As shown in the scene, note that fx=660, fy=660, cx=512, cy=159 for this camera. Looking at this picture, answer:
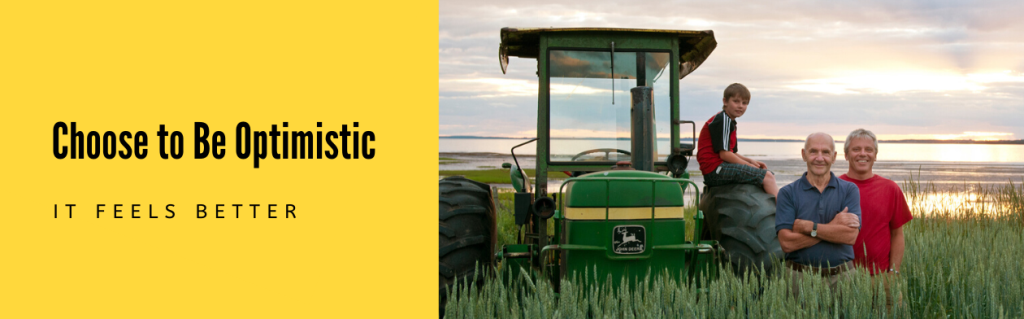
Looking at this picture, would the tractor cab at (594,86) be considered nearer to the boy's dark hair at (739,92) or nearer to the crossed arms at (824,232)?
the boy's dark hair at (739,92)

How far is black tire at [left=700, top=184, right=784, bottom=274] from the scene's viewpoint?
394 cm

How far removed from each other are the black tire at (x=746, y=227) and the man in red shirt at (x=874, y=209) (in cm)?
64

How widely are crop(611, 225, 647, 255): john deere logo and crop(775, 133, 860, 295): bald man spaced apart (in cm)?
72

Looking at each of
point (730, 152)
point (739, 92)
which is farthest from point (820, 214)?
point (739, 92)

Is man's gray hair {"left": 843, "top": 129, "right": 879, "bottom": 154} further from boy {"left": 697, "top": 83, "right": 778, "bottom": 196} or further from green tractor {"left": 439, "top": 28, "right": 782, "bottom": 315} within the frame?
boy {"left": 697, "top": 83, "right": 778, "bottom": 196}

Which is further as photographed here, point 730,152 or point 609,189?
point 730,152

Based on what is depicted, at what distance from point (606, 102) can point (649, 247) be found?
4.29 feet

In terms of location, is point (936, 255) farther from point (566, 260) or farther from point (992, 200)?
point (992, 200)

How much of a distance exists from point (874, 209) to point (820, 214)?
295 millimetres

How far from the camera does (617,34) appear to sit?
4480 mm

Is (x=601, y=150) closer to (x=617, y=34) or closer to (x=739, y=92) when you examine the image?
(x=617, y=34)

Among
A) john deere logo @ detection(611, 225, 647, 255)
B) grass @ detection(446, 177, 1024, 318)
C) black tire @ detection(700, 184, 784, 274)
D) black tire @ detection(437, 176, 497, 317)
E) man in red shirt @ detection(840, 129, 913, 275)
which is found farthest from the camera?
black tire @ detection(700, 184, 784, 274)

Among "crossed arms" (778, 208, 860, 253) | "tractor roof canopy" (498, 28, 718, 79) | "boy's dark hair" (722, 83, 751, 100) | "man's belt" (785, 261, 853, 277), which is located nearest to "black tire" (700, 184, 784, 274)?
"man's belt" (785, 261, 853, 277)

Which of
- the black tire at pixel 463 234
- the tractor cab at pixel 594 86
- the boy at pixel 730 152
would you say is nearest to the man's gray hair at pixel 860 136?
the boy at pixel 730 152
